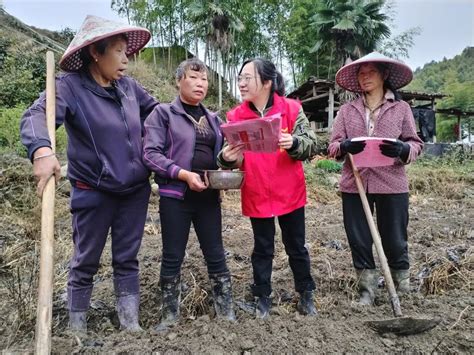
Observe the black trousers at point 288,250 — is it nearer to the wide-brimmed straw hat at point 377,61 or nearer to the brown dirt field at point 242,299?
the brown dirt field at point 242,299

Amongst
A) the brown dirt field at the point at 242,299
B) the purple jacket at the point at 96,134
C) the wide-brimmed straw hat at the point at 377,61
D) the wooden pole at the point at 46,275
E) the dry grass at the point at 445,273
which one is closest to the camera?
the wooden pole at the point at 46,275

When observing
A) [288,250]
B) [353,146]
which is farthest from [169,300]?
[353,146]

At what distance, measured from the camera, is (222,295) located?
227 centimetres

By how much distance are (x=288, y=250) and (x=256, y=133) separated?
33.1 inches

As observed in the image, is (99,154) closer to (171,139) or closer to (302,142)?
A: (171,139)

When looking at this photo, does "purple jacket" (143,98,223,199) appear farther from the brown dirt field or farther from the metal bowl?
the brown dirt field

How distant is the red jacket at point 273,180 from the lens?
2242mm

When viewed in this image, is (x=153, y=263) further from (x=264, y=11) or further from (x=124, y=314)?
(x=264, y=11)

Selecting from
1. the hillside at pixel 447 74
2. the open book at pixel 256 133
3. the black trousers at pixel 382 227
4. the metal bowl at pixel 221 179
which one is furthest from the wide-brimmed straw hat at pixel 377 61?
the hillside at pixel 447 74

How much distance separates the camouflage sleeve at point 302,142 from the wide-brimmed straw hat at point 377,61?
1.70 ft

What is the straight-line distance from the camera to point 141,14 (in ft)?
79.7

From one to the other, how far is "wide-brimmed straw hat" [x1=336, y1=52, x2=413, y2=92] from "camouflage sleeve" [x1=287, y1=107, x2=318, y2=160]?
517 millimetres

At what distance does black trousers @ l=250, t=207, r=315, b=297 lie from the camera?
7.59 ft

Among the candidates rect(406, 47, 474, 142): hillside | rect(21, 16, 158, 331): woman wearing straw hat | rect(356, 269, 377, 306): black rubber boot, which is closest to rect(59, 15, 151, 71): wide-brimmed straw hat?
rect(21, 16, 158, 331): woman wearing straw hat
